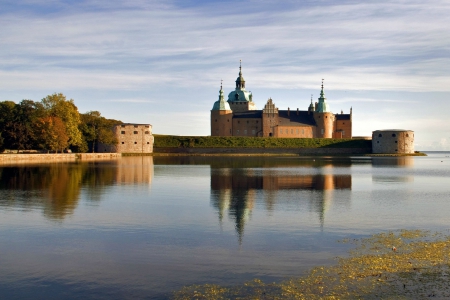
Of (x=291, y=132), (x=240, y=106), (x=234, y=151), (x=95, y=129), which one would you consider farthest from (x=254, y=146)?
(x=95, y=129)

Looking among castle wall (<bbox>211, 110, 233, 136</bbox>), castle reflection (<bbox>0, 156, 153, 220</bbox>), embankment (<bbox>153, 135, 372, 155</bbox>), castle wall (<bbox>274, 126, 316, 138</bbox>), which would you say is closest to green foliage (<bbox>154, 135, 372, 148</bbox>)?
embankment (<bbox>153, 135, 372, 155</bbox>)

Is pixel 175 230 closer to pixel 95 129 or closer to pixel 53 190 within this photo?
pixel 53 190

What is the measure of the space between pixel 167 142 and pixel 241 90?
27237mm

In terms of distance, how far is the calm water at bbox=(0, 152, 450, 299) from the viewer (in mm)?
10852

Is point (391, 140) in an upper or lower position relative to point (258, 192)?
upper

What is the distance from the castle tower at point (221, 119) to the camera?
341 ft

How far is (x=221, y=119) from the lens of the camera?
104250 mm

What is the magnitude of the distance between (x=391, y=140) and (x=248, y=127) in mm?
26760

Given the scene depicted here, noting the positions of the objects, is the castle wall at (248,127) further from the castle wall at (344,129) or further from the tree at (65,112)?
the tree at (65,112)

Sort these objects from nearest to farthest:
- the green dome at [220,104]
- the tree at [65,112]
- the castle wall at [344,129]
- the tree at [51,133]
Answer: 1. the tree at [51,133]
2. the tree at [65,112]
3. the green dome at [220,104]
4. the castle wall at [344,129]

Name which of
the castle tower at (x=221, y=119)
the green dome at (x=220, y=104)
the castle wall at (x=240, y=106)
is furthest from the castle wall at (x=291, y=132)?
the castle wall at (x=240, y=106)

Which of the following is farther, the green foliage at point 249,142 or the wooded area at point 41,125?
the green foliage at point 249,142

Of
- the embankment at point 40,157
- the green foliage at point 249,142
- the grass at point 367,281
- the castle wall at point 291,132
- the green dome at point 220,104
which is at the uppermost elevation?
the green dome at point 220,104

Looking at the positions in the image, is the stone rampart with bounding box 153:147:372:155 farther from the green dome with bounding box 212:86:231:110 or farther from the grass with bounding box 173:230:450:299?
the grass with bounding box 173:230:450:299
